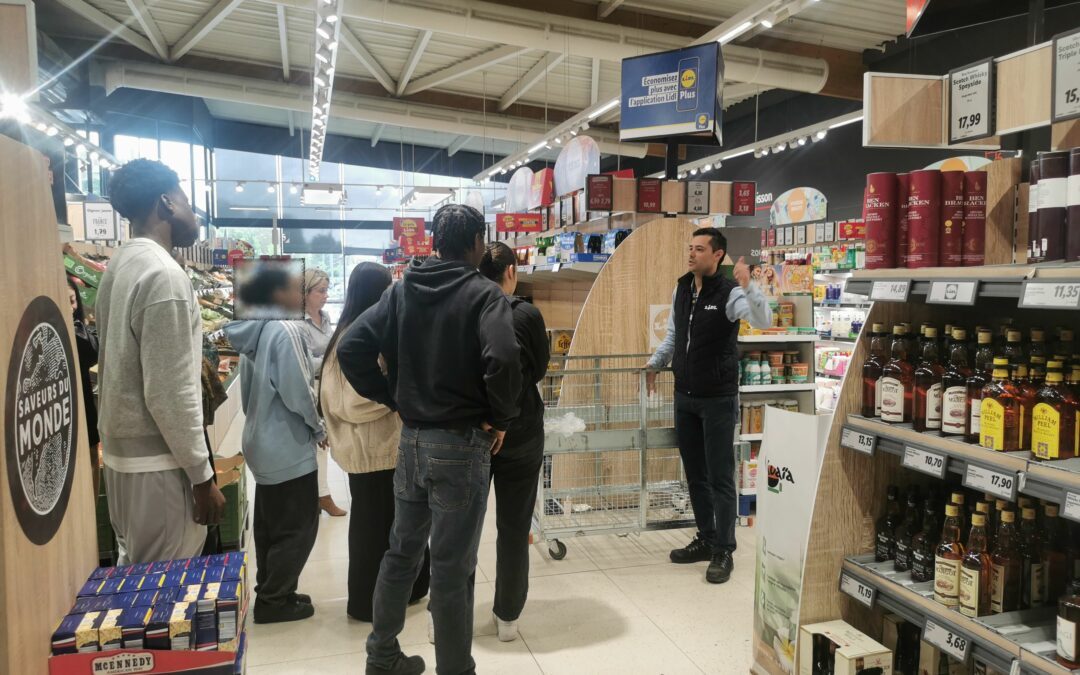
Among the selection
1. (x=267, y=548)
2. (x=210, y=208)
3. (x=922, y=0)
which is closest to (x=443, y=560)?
(x=267, y=548)

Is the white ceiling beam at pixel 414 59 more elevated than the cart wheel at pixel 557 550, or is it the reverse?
the white ceiling beam at pixel 414 59

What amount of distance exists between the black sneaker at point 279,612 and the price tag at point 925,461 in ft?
8.95

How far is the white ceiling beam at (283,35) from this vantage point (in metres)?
10.2

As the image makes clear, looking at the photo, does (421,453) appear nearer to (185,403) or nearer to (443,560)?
(443,560)

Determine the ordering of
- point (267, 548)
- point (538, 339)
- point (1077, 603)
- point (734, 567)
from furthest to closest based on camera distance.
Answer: point (734, 567), point (267, 548), point (538, 339), point (1077, 603)

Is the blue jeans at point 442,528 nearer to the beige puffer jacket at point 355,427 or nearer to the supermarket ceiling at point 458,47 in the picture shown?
the beige puffer jacket at point 355,427

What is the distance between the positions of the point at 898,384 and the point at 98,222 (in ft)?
24.1

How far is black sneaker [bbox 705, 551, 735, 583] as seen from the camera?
383 centimetres

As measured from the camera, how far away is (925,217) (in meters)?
2.12

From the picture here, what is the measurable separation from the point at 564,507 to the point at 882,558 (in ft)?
7.36

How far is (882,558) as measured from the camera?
2.42 m

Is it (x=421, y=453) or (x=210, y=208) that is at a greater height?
(x=210, y=208)

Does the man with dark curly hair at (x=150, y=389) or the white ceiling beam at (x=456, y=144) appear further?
the white ceiling beam at (x=456, y=144)

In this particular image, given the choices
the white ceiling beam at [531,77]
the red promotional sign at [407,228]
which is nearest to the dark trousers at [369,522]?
the white ceiling beam at [531,77]
